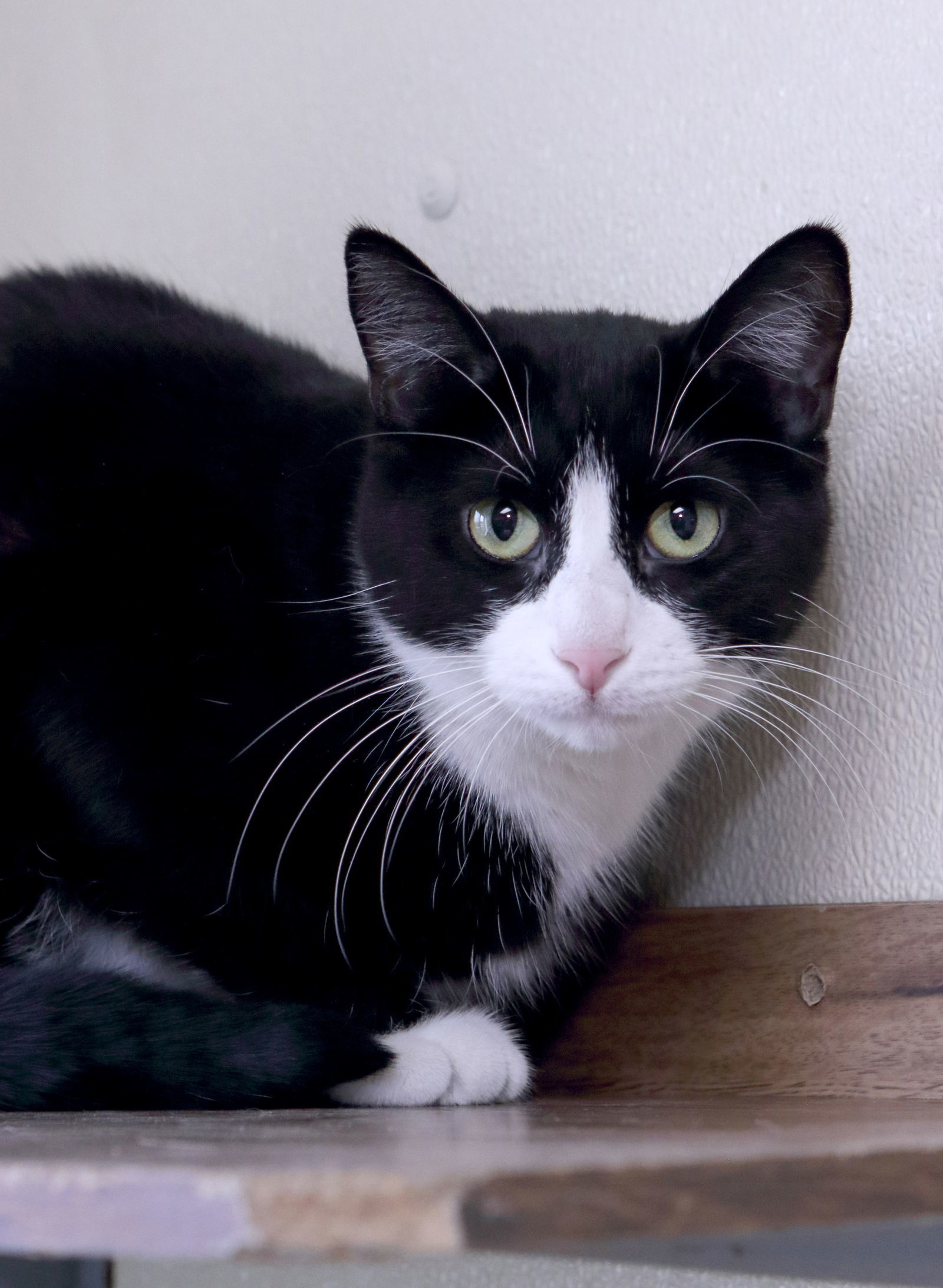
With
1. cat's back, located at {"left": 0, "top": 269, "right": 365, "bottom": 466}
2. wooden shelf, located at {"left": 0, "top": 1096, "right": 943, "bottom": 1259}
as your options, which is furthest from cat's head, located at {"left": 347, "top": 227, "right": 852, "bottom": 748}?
wooden shelf, located at {"left": 0, "top": 1096, "right": 943, "bottom": 1259}

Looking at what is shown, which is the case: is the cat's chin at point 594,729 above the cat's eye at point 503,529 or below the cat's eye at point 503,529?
below

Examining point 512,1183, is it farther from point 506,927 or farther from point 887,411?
point 887,411

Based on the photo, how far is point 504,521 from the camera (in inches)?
36.9

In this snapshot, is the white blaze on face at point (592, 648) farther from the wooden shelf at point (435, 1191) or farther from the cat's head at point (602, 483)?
the wooden shelf at point (435, 1191)

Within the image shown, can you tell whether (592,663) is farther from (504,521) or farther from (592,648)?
(504,521)

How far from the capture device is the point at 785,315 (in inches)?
36.7

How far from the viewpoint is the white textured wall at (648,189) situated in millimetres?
969

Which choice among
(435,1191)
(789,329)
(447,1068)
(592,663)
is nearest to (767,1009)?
(447,1068)

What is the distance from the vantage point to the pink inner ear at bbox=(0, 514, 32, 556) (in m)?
1.02

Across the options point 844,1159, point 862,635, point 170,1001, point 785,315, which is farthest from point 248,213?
point 844,1159

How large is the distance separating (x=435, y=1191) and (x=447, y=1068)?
58 cm

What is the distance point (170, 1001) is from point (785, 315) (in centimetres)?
67

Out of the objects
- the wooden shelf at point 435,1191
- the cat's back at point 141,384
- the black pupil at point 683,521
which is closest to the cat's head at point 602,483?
the black pupil at point 683,521

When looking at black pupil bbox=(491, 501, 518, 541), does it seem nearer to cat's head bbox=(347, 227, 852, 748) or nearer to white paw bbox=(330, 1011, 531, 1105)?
cat's head bbox=(347, 227, 852, 748)
